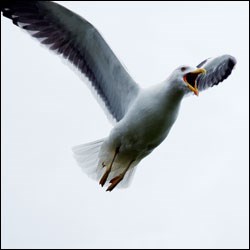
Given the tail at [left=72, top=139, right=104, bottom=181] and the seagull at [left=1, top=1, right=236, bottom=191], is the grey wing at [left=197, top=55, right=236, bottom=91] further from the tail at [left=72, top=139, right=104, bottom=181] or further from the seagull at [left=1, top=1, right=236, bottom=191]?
the tail at [left=72, top=139, right=104, bottom=181]

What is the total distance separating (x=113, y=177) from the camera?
29.4ft

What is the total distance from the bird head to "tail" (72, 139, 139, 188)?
1.05 metres

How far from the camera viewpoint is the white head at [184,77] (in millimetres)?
8195

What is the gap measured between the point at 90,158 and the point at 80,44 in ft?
3.83

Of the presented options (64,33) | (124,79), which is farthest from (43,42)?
→ (124,79)

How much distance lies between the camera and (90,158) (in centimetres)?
905

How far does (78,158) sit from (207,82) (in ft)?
5.70

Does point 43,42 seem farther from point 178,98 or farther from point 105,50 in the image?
point 178,98

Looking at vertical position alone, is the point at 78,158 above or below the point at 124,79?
below

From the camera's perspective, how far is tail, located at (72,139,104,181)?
898 centimetres

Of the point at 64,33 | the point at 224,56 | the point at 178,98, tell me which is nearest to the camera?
the point at 178,98

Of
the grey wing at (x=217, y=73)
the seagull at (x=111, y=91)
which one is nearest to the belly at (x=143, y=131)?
the seagull at (x=111, y=91)

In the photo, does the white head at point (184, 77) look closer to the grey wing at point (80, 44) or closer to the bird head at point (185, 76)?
the bird head at point (185, 76)

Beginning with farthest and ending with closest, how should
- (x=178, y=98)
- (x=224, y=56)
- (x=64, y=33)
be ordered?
(x=224, y=56) → (x=64, y=33) → (x=178, y=98)
